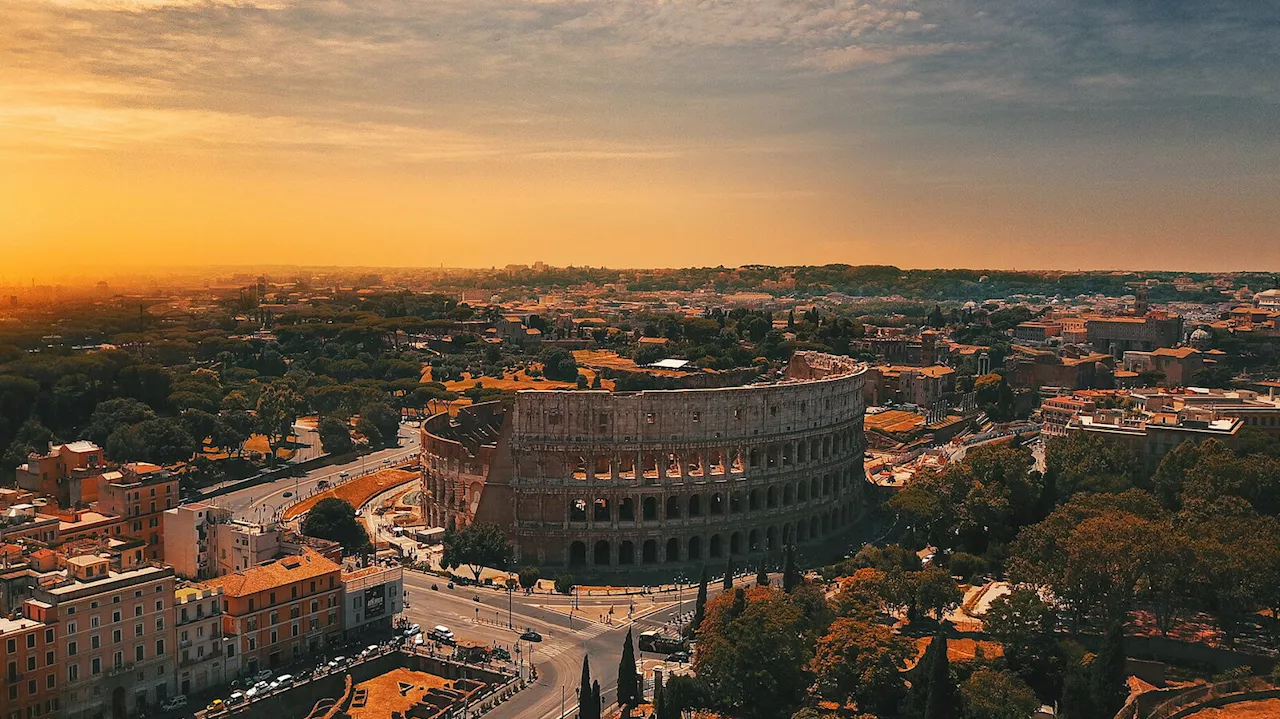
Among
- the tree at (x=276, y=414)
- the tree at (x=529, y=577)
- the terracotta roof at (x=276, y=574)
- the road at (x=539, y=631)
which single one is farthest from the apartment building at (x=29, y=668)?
the tree at (x=276, y=414)

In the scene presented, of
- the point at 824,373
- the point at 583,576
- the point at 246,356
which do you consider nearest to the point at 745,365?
the point at 824,373

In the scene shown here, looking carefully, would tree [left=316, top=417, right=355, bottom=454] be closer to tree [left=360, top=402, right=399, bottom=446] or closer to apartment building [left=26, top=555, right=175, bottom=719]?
tree [left=360, top=402, right=399, bottom=446]

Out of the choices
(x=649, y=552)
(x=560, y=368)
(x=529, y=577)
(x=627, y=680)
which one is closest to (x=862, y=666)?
(x=627, y=680)

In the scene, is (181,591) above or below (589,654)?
above

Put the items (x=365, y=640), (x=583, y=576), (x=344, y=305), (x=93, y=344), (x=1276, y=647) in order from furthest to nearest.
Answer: (x=344, y=305) < (x=93, y=344) < (x=583, y=576) < (x=365, y=640) < (x=1276, y=647)

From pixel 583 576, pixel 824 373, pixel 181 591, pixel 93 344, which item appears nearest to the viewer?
pixel 181 591

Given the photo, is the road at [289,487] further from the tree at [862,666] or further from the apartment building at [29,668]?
the tree at [862,666]

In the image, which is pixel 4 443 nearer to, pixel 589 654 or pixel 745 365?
pixel 589 654
